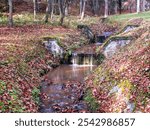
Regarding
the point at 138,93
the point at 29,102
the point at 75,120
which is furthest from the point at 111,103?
the point at 75,120

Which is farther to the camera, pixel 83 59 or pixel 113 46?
pixel 83 59

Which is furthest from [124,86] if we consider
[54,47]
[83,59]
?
[54,47]

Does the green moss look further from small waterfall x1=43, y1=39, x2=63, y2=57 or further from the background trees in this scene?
the background trees

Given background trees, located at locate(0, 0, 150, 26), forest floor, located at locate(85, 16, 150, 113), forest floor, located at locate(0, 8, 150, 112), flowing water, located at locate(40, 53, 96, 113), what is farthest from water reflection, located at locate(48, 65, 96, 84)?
background trees, located at locate(0, 0, 150, 26)

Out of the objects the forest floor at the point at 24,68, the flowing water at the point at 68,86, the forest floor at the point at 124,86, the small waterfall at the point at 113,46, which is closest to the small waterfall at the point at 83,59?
the flowing water at the point at 68,86

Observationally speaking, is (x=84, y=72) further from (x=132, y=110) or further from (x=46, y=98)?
(x=132, y=110)

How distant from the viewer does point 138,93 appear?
1075cm

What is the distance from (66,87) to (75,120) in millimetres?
9569

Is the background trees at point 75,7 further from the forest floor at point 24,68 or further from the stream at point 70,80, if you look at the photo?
the stream at point 70,80

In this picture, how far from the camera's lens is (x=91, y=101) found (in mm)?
13609

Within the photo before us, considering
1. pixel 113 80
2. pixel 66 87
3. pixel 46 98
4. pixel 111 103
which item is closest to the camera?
pixel 111 103

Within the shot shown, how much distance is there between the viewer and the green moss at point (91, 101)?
12.8 meters

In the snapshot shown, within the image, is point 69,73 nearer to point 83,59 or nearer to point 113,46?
point 83,59

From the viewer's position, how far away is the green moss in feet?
41.9
